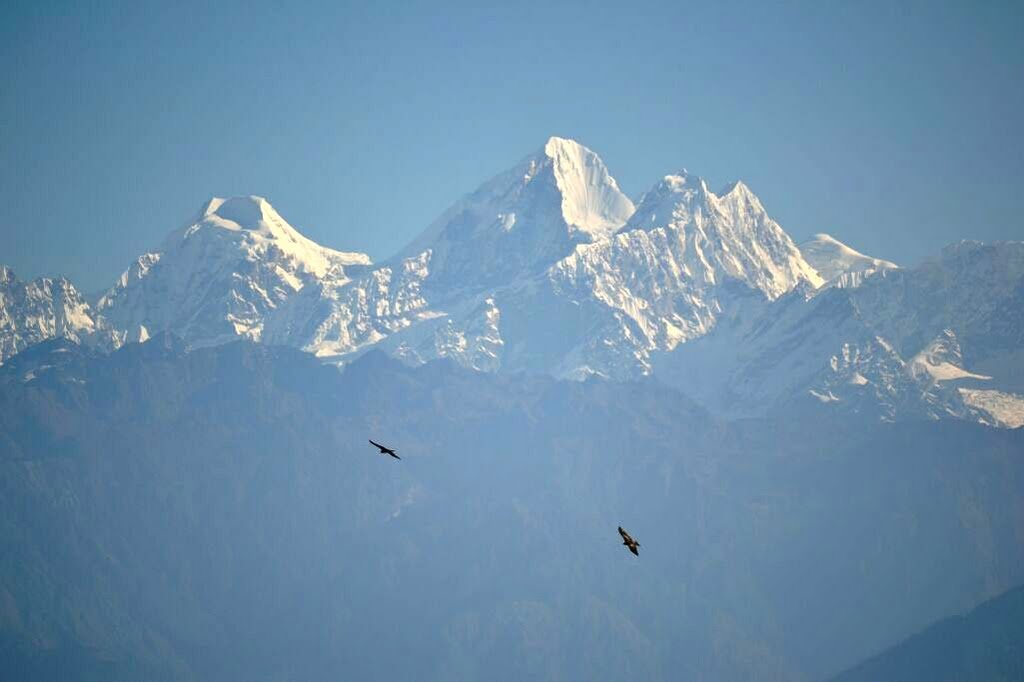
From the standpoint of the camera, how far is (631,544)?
429 ft
